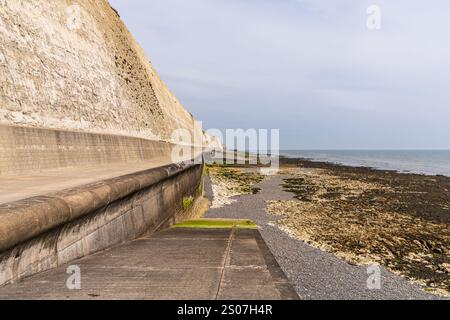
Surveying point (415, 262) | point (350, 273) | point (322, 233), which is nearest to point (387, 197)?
point (322, 233)

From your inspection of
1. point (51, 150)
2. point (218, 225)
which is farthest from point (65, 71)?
point (218, 225)

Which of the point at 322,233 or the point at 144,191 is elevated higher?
the point at 144,191

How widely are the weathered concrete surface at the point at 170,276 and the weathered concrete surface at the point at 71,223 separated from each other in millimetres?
150

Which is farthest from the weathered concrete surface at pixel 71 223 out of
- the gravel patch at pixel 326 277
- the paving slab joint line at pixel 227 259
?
the gravel patch at pixel 326 277

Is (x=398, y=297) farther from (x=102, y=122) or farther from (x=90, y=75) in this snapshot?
(x=90, y=75)

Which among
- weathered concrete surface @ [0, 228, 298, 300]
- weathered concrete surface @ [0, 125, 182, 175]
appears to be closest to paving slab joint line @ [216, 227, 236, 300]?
weathered concrete surface @ [0, 228, 298, 300]

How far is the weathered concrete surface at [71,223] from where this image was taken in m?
2.87

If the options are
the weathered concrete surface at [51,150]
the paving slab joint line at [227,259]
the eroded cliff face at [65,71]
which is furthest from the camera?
the eroded cliff face at [65,71]

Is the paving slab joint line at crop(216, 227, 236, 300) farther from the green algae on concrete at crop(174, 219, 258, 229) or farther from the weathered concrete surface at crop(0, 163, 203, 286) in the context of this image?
the weathered concrete surface at crop(0, 163, 203, 286)

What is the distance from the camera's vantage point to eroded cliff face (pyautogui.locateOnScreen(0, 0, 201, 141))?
9.76m

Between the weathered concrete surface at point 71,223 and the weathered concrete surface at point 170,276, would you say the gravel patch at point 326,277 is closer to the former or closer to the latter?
the weathered concrete surface at point 170,276

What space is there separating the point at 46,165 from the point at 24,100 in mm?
2969

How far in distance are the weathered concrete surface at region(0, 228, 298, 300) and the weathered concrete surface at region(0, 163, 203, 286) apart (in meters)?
0.15

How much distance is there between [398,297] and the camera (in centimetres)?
646
